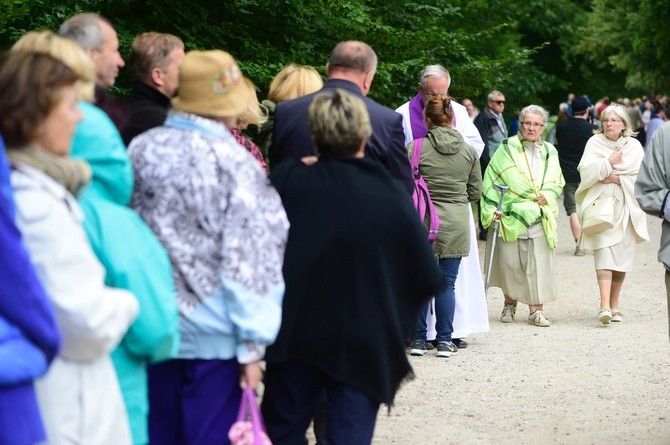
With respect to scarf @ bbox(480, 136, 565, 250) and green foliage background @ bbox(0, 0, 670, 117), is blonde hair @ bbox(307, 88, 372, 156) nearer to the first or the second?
green foliage background @ bbox(0, 0, 670, 117)

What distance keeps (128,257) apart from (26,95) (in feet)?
2.10

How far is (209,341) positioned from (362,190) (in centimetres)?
87

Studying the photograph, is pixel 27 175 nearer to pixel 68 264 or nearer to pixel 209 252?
pixel 68 264

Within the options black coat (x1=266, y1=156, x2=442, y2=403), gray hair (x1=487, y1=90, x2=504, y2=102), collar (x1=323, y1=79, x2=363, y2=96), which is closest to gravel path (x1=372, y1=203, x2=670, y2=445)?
collar (x1=323, y1=79, x2=363, y2=96)

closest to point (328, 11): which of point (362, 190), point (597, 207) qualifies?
point (597, 207)

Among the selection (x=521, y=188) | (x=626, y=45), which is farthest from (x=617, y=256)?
(x=626, y=45)

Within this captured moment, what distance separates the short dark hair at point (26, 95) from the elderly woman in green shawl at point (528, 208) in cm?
762

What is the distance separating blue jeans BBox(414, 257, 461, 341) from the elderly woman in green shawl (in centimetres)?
156

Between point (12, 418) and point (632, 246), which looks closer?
point (12, 418)

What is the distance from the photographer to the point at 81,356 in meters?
3.86

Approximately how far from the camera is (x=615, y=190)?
1159 cm

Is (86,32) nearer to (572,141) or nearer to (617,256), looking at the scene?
(617,256)

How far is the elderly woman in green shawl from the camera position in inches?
438

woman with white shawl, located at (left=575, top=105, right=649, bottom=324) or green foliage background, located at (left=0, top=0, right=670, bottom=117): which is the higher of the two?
green foliage background, located at (left=0, top=0, right=670, bottom=117)
